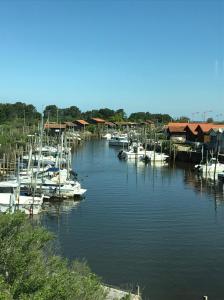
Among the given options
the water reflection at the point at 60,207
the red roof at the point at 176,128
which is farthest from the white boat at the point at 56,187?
the red roof at the point at 176,128

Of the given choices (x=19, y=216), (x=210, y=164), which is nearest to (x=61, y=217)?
(x=19, y=216)

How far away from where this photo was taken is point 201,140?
8825cm

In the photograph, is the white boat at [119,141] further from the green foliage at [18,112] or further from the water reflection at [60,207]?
the water reflection at [60,207]

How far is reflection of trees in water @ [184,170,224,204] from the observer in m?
50.7

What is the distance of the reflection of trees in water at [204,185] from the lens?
50.7m

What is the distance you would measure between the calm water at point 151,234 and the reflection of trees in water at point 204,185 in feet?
0.35

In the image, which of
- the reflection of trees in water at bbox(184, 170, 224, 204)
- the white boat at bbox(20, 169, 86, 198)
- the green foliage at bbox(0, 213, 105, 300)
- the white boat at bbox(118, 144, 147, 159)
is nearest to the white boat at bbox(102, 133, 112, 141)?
the white boat at bbox(118, 144, 147, 159)

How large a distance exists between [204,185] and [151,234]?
25262 millimetres

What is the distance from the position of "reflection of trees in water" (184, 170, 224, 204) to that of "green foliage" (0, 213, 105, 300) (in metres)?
34.5

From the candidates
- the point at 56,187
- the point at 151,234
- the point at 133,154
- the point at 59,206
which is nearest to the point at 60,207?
the point at 59,206

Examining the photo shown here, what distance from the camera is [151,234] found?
32.8m

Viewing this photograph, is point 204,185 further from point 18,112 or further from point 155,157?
point 18,112

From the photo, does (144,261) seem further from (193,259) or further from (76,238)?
(76,238)

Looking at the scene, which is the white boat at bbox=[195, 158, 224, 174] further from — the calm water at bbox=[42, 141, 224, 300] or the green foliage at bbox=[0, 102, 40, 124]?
the green foliage at bbox=[0, 102, 40, 124]
